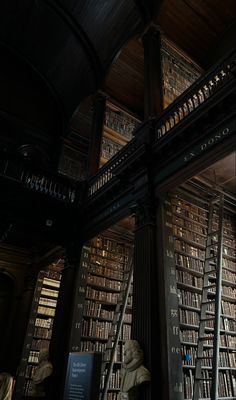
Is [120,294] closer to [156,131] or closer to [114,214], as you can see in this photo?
[114,214]

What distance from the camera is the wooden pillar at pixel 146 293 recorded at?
286 cm

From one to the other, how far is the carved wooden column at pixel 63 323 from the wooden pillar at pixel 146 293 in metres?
1.67

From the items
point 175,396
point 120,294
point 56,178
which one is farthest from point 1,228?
point 175,396

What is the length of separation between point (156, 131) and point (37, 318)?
4.29 meters

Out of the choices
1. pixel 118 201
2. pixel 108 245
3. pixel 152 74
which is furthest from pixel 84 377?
pixel 152 74

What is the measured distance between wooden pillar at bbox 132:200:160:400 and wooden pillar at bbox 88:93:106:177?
7.87ft

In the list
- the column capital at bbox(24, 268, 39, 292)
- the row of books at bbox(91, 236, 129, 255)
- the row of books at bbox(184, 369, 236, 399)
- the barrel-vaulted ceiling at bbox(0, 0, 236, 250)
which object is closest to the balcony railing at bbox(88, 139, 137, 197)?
the row of books at bbox(91, 236, 129, 255)

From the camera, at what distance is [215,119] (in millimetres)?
3104

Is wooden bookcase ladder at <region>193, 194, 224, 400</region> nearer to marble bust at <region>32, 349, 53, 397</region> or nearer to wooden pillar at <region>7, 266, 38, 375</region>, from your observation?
marble bust at <region>32, 349, 53, 397</region>

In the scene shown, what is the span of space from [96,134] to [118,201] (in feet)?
7.46

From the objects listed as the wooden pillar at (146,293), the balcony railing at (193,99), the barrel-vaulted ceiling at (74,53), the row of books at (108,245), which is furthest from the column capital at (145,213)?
the barrel-vaulted ceiling at (74,53)

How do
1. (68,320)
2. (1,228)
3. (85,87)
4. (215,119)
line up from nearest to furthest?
(215,119) < (68,320) < (1,228) < (85,87)

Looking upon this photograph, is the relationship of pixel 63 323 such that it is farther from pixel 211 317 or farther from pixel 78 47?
pixel 78 47

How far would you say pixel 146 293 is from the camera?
10.6ft
